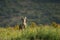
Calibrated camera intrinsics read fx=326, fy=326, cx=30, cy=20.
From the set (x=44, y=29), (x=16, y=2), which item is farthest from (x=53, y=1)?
(x=44, y=29)

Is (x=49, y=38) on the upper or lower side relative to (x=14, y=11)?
upper

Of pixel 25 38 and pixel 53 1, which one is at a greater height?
pixel 25 38

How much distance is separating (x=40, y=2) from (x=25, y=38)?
118010 mm

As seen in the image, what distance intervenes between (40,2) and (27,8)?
355 inches

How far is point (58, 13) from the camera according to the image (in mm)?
110062

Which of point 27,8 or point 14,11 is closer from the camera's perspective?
point 14,11

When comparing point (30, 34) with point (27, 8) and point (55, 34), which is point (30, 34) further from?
point (27, 8)

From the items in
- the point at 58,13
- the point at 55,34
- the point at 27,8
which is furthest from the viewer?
the point at 27,8

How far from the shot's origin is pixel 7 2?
125m

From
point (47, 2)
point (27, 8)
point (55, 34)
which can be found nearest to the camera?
point (55, 34)

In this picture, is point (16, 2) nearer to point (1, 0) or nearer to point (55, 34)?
point (1, 0)

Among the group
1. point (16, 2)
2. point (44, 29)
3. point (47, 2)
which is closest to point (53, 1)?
point (47, 2)

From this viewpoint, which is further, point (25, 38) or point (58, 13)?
point (58, 13)

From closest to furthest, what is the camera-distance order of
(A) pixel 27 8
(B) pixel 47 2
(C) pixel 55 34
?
(C) pixel 55 34, (A) pixel 27 8, (B) pixel 47 2
